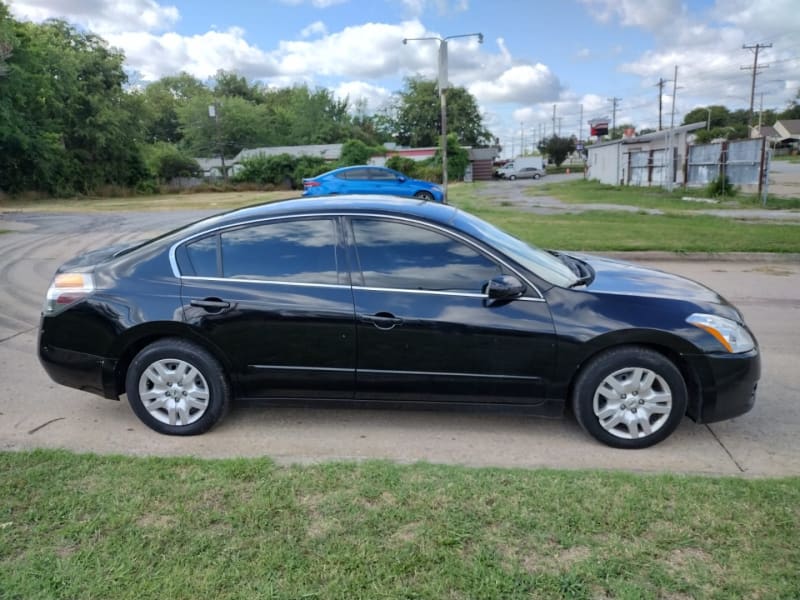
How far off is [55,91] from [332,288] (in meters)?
47.1

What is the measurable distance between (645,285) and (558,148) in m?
98.5

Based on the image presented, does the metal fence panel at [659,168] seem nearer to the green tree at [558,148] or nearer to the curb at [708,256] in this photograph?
the curb at [708,256]

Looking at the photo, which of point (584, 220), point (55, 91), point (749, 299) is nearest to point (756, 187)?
point (584, 220)

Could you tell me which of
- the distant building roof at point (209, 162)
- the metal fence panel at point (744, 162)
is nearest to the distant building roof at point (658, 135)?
the metal fence panel at point (744, 162)

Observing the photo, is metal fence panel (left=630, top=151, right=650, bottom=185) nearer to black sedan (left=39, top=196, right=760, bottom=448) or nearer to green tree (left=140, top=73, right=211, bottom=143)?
black sedan (left=39, top=196, right=760, bottom=448)

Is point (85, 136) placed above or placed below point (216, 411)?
above

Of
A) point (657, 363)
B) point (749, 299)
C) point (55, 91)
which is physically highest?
point (55, 91)

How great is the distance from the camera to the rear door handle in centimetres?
402

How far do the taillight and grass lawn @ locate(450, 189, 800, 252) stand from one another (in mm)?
7218

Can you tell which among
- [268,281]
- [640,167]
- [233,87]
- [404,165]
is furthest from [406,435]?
[233,87]

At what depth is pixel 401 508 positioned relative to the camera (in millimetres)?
3059

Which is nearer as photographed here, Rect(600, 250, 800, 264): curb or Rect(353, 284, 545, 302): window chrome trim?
Rect(353, 284, 545, 302): window chrome trim

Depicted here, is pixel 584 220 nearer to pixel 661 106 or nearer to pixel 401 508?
pixel 401 508

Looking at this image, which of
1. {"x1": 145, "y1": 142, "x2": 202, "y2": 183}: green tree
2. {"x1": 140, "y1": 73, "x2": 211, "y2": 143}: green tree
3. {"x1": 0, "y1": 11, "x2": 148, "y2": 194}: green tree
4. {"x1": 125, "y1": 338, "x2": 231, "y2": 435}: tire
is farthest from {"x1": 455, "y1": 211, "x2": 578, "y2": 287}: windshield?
{"x1": 140, "y1": 73, "x2": 211, "y2": 143}: green tree
